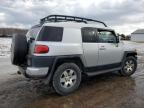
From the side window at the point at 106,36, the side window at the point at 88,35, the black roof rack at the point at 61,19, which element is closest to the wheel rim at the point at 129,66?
the side window at the point at 106,36

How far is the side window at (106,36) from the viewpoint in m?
6.65

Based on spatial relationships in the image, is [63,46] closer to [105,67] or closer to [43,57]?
[43,57]

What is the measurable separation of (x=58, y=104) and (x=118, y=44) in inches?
133

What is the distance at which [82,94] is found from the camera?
5723mm

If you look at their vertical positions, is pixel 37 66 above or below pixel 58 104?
above

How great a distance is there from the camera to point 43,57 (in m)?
5.18

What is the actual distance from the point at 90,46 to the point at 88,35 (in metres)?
0.36

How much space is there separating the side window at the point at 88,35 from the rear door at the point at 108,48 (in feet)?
0.80

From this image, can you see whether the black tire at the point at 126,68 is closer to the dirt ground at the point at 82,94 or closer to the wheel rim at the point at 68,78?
the dirt ground at the point at 82,94

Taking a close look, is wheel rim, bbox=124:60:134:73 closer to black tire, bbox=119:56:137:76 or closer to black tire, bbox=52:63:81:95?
black tire, bbox=119:56:137:76

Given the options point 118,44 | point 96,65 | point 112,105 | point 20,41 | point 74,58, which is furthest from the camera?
point 118,44

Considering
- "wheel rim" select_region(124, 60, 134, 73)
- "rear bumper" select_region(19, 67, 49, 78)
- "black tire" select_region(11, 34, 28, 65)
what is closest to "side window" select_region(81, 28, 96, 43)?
"rear bumper" select_region(19, 67, 49, 78)

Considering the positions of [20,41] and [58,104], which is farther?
[20,41]

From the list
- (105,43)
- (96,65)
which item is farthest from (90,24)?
(96,65)
